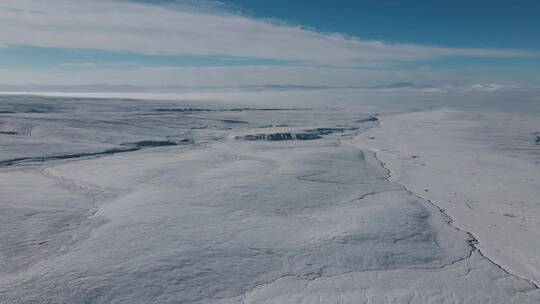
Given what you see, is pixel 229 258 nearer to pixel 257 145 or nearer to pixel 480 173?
pixel 480 173

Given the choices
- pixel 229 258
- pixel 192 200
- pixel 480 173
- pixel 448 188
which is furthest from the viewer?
pixel 480 173

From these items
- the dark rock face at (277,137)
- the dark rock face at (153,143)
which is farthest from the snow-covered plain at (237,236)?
the dark rock face at (277,137)

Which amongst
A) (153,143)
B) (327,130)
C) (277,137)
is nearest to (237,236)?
(153,143)

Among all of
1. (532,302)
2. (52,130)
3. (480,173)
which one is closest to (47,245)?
(532,302)

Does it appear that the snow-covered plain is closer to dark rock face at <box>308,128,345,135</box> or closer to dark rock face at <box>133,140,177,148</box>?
dark rock face at <box>133,140,177,148</box>

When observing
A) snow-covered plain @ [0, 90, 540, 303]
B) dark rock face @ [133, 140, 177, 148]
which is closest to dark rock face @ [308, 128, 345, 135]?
dark rock face @ [133, 140, 177, 148]

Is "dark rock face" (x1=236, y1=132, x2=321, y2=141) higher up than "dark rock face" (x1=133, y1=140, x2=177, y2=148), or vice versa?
"dark rock face" (x1=236, y1=132, x2=321, y2=141)

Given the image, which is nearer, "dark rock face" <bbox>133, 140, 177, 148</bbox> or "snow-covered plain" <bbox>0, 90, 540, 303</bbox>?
"snow-covered plain" <bbox>0, 90, 540, 303</bbox>

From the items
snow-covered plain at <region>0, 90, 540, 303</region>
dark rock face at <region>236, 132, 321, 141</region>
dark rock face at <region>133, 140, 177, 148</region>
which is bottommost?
snow-covered plain at <region>0, 90, 540, 303</region>
